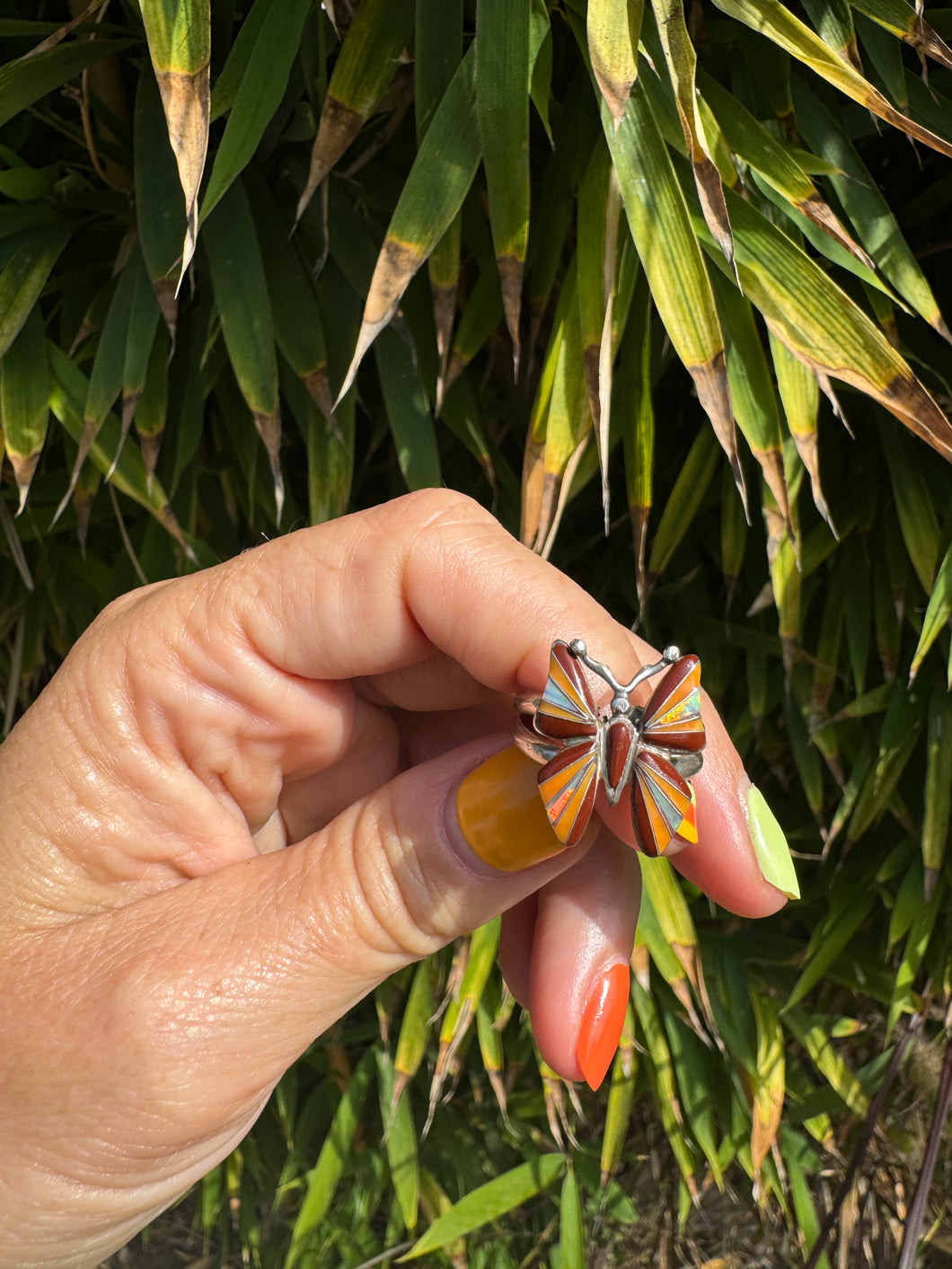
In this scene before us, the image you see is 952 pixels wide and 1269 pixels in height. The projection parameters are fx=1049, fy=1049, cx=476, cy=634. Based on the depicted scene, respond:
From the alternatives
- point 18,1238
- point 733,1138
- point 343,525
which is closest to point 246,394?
Answer: point 343,525

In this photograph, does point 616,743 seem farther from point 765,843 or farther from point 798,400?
point 798,400

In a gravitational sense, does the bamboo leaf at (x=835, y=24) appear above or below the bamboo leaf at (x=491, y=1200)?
above

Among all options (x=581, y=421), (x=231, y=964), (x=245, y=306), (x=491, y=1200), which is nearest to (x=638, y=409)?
(x=581, y=421)

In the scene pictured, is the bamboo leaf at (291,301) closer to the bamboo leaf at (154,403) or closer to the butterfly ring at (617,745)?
the bamboo leaf at (154,403)

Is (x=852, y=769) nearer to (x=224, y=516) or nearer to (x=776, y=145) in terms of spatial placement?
(x=776, y=145)

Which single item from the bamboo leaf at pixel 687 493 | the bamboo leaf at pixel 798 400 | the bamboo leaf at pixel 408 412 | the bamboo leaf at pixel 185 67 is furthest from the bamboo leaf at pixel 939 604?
the bamboo leaf at pixel 185 67

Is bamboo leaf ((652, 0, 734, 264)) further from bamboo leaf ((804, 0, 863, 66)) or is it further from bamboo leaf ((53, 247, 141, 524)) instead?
bamboo leaf ((53, 247, 141, 524))
